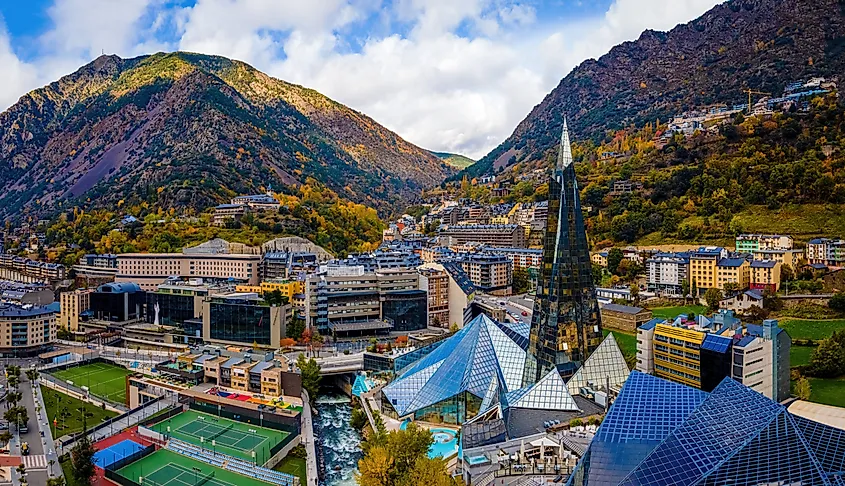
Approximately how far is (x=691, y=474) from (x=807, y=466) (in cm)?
274

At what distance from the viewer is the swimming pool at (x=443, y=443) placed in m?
26.7

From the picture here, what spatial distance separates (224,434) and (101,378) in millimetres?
17034

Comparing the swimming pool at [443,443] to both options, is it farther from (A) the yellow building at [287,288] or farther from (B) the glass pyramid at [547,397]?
(A) the yellow building at [287,288]

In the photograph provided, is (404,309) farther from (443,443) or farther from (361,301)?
(443,443)

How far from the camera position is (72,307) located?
188ft

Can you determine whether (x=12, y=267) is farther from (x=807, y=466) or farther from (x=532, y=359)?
(x=807, y=466)

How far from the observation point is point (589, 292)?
1280 inches

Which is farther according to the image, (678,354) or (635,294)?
(635,294)

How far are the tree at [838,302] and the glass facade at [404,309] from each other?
95.8 ft

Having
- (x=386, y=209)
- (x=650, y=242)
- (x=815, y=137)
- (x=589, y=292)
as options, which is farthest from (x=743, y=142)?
(x=386, y=209)

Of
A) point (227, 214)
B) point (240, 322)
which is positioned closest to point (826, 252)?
point (240, 322)

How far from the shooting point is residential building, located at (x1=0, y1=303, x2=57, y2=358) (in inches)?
1859

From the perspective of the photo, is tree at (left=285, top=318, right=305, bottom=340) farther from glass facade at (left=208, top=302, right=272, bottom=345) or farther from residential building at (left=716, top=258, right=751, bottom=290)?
residential building at (left=716, top=258, right=751, bottom=290)

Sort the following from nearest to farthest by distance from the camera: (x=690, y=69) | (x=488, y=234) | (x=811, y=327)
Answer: (x=811, y=327), (x=488, y=234), (x=690, y=69)
